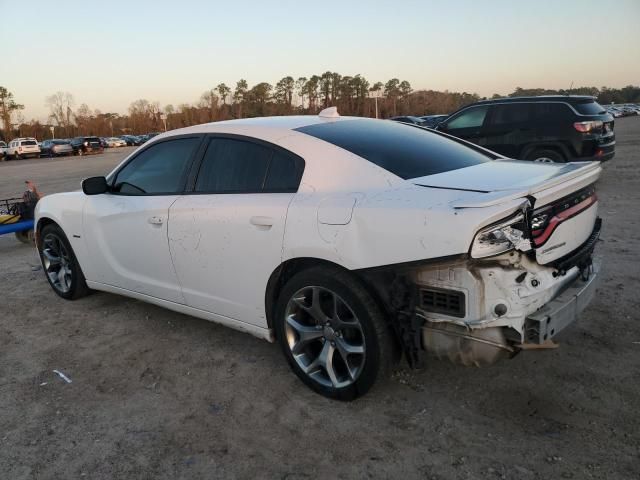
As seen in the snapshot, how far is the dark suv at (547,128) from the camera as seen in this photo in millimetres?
9656

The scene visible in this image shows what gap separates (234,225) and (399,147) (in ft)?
3.77

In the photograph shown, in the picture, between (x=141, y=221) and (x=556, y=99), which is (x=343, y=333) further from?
(x=556, y=99)

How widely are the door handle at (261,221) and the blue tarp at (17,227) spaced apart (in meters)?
5.92

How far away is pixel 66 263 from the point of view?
504 centimetres

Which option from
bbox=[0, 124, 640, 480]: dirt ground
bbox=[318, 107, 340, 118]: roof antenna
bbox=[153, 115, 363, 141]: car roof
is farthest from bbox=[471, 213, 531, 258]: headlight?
bbox=[318, 107, 340, 118]: roof antenna

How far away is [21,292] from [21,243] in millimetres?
3265

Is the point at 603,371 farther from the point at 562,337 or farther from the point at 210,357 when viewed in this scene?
the point at 210,357

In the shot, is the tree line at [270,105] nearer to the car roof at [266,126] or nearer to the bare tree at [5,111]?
the bare tree at [5,111]

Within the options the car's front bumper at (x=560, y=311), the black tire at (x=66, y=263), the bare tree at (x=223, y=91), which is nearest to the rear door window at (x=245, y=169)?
the car's front bumper at (x=560, y=311)

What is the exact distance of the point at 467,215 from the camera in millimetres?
2354

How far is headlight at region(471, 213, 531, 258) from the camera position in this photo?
7.78ft

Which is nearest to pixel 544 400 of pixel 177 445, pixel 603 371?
pixel 603 371

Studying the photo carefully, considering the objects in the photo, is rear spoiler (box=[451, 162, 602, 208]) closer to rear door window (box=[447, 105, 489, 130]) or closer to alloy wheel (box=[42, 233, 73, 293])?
alloy wheel (box=[42, 233, 73, 293])

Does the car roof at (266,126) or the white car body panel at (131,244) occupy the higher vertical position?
the car roof at (266,126)
